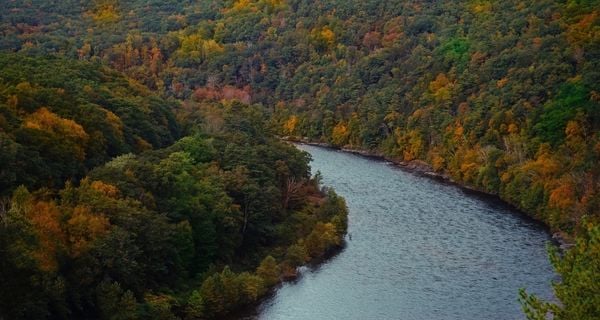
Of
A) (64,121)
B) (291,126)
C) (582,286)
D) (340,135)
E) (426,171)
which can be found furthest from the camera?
(291,126)

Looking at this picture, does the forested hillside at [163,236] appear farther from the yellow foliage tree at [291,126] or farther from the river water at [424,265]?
the yellow foliage tree at [291,126]

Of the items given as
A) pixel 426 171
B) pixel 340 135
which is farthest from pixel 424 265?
pixel 340 135

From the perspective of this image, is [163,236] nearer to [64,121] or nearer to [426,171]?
[64,121]

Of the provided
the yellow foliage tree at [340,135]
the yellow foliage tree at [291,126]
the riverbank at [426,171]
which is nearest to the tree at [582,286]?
the riverbank at [426,171]

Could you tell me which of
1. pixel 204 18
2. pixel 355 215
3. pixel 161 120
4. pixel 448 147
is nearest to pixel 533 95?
pixel 448 147

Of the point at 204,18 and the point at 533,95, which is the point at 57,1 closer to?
the point at 204,18

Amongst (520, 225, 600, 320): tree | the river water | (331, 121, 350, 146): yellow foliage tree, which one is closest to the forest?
(520, 225, 600, 320): tree
